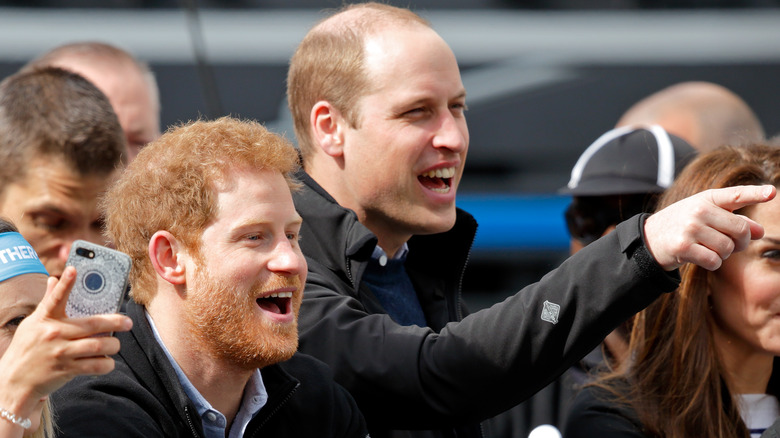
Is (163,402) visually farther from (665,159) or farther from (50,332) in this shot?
(665,159)

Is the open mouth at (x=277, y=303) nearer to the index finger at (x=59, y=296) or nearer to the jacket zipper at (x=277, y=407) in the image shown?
the jacket zipper at (x=277, y=407)

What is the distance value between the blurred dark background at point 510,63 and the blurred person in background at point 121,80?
1.13 metres

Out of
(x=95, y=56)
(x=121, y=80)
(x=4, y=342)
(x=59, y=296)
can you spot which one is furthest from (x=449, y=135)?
(x=95, y=56)

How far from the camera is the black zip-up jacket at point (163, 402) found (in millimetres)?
2189

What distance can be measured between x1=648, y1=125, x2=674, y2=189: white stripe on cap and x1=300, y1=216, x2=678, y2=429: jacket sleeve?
149 centimetres

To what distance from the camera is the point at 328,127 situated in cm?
314

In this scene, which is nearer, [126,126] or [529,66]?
[126,126]

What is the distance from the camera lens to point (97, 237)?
3293 mm

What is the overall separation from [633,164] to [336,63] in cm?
127

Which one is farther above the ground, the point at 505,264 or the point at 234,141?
the point at 234,141

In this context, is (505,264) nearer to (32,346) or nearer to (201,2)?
(201,2)

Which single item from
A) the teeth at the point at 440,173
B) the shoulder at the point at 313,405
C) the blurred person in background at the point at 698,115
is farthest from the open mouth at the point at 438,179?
the blurred person in background at the point at 698,115

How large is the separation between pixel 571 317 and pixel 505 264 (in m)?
3.65

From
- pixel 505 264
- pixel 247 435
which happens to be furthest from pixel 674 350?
pixel 505 264
